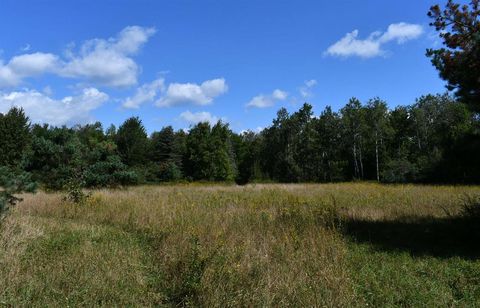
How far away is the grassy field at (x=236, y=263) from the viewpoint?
4.68 meters

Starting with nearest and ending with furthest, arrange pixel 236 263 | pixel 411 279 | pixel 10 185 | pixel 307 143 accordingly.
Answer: pixel 236 263 < pixel 411 279 < pixel 10 185 < pixel 307 143

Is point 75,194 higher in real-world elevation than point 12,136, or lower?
lower

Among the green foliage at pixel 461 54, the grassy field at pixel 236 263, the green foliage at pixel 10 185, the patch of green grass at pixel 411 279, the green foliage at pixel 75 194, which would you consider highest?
the green foliage at pixel 461 54

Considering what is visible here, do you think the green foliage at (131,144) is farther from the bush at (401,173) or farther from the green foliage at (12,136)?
the bush at (401,173)

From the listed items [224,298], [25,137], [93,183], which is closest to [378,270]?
[224,298]

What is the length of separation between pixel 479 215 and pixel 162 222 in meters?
7.30

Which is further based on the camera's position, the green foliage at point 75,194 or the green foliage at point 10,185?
the green foliage at point 75,194

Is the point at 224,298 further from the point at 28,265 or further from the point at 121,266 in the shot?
the point at 28,265

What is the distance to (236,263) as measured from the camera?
551cm

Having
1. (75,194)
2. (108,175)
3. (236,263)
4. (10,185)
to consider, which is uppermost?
(10,185)

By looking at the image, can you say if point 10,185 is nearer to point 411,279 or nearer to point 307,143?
point 411,279

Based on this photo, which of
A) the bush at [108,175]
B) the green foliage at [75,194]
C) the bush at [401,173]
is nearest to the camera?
the green foliage at [75,194]

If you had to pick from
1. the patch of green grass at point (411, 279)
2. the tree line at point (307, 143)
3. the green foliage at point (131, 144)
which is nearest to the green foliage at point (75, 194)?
the patch of green grass at point (411, 279)

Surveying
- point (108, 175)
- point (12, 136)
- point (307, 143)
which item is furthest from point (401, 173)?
point (12, 136)
